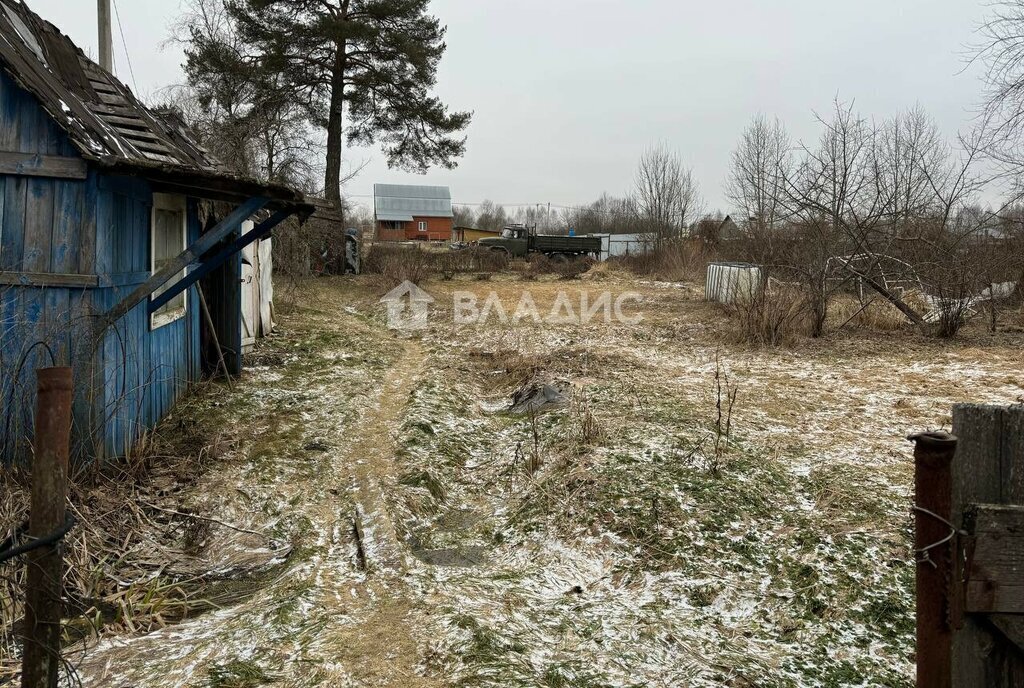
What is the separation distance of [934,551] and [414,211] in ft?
195

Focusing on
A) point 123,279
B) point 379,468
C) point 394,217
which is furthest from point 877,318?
point 394,217

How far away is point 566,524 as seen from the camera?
534 centimetres

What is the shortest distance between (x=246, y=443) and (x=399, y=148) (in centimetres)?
1813

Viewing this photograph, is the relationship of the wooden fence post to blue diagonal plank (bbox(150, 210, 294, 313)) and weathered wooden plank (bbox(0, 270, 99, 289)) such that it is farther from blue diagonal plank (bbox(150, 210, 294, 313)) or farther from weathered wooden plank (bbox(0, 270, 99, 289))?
blue diagonal plank (bbox(150, 210, 294, 313))

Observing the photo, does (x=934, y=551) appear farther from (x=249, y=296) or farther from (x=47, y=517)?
(x=249, y=296)

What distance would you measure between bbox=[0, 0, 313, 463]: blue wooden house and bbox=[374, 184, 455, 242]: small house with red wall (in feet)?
172

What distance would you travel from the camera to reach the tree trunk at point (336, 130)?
2142 cm

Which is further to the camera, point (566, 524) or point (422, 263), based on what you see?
point (422, 263)

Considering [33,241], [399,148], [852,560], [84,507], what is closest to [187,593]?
[84,507]

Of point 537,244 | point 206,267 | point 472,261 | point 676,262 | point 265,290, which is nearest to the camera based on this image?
point 206,267

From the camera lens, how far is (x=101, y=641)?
12.5ft

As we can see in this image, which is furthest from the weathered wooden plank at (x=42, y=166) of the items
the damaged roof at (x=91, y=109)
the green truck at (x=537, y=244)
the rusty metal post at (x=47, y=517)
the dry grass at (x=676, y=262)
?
the green truck at (x=537, y=244)

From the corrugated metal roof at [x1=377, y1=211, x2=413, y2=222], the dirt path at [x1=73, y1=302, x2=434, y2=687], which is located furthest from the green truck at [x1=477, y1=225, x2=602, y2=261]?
the corrugated metal roof at [x1=377, y1=211, x2=413, y2=222]

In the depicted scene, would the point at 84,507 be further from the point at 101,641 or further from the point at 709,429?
the point at 709,429
